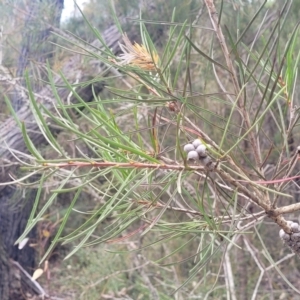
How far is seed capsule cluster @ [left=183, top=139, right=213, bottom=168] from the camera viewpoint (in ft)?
0.84

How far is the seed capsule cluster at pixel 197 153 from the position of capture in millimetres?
255

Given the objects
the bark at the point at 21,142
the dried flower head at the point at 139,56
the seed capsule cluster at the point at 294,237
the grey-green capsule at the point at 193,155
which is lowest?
the bark at the point at 21,142

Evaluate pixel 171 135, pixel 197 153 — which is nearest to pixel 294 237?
pixel 197 153

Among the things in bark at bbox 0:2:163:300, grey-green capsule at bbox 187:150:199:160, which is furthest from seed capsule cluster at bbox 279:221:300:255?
bark at bbox 0:2:163:300

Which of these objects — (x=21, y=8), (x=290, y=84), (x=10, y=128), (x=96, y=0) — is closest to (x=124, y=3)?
(x=96, y=0)

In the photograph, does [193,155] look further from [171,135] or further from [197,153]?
[171,135]

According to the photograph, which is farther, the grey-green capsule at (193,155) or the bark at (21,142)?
the bark at (21,142)

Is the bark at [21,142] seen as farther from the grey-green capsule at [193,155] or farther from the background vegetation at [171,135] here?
the grey-green capsule at [193,155]

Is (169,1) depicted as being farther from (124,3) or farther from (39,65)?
(39,65)

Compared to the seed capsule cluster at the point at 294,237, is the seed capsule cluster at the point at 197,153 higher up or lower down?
higher up

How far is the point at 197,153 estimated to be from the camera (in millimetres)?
257

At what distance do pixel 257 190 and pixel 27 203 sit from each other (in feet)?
5.37

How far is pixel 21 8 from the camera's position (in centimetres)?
143

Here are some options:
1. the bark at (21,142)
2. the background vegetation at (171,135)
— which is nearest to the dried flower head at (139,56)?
the background vegetation at (171,135)
